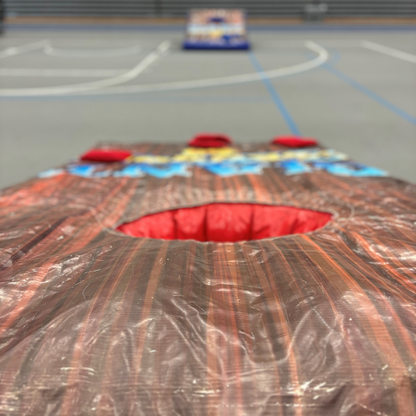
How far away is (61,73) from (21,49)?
1.92 meters

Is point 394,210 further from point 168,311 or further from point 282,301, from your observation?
point 168,311

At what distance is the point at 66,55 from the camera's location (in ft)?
16.3

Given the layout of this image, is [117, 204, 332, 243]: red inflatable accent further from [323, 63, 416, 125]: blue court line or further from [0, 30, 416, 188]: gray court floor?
[323, 63, 416, 125]: blue court line

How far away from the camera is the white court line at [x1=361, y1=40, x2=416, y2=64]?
4.80m

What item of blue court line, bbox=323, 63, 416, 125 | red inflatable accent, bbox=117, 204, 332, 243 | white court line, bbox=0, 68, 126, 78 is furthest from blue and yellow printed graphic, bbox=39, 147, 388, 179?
white court line, bbox=0, 68, 126, 78

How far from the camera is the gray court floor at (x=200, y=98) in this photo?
Answer: 239 centimetres

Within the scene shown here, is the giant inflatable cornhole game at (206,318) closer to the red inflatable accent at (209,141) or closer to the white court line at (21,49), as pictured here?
the red inflatable accent at (209,141)

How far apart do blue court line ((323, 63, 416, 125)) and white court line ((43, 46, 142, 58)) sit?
2627mm

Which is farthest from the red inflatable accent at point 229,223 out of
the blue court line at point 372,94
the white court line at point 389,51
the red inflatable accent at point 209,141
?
the white court line at point 389,51

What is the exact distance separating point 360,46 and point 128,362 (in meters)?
6.36

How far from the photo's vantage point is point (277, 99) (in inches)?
128

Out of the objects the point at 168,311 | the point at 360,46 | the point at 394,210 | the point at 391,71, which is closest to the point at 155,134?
the point at 394,210

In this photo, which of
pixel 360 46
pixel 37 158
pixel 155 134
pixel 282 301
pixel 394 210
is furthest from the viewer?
pixel 360 46

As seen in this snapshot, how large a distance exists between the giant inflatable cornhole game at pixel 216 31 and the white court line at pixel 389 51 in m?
1.83
